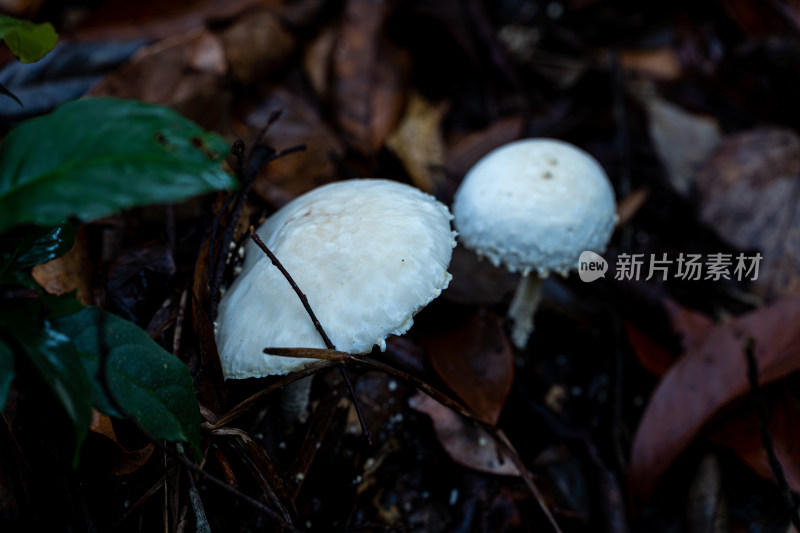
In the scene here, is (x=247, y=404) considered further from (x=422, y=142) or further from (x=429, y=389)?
(x=422, y=142)

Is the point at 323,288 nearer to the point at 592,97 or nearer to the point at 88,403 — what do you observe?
the point at 88,403

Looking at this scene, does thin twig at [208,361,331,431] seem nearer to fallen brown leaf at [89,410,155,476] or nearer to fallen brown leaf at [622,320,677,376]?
fallen brown leaf at [89,410,155,476]

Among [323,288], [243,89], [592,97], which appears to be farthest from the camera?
[592,97]

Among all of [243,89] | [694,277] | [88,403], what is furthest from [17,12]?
[694,277]

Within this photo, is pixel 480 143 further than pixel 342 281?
Yes

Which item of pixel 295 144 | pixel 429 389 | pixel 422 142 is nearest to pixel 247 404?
pixel 429 389

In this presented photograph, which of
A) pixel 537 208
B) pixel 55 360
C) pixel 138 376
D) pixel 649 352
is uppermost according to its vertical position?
→ pixel 55 360

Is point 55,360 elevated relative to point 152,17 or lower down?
elevated

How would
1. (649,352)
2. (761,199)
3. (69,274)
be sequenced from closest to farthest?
1. (69,274)
2. (649,352)
3. (761,199)
